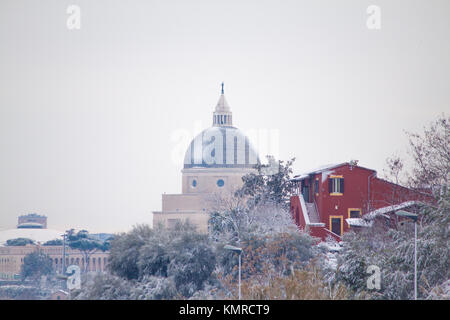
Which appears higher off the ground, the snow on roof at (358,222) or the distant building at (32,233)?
the distant building at (32,233)

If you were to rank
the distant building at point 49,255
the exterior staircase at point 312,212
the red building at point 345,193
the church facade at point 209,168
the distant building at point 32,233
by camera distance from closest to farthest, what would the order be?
1. the red building at point 345,193
2. the exterior staircase at point 312,212
3. the distant building at point 49,255
4. the church facade at point 209,168
5. the distant building at point 32,233

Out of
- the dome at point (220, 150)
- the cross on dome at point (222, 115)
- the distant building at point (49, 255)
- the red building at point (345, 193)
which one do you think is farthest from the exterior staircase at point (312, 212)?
the cross on dome at point (222, 115)

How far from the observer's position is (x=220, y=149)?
10281cm

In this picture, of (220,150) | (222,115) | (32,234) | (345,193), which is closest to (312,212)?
(345,193)

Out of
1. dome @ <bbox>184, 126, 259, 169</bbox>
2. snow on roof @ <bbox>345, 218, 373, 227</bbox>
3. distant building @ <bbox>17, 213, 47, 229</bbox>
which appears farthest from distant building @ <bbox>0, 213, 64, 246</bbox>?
snow on roof @ <bbox>345, 218, 373, 227</bbox>

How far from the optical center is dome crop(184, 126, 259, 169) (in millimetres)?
100562

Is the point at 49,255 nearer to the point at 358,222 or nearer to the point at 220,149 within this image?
the point at 220,149

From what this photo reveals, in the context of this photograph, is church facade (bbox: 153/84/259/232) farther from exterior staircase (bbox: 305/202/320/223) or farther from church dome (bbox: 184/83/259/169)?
exterior staircase (bbox: 305/202/320/223)

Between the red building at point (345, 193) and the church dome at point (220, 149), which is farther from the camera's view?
the church dome at point (220, 149)

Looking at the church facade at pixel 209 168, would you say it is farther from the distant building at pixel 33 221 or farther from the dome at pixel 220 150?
the distant building at pixel 33 221

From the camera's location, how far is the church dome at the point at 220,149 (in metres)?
101

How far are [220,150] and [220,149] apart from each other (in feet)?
0.72

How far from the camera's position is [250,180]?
187 ft
